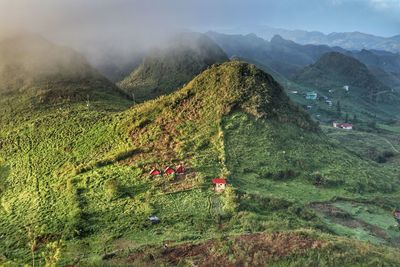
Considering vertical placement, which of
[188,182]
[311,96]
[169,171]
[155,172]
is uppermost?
[169,171]

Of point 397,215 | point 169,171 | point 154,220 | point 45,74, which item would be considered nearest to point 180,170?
point 169,171

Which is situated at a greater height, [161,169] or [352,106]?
[161,169]

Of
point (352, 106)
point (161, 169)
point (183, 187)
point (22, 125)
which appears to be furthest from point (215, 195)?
point (352, 106)

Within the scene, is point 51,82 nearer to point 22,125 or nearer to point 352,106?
point 22,125

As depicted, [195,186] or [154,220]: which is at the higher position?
[195,186]

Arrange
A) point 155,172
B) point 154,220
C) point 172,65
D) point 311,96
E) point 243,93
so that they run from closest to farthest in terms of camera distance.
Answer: point 154,220, point 155,172, point 243,93, point 172,65, point 311,96

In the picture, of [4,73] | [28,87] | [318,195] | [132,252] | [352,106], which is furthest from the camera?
[352,106]

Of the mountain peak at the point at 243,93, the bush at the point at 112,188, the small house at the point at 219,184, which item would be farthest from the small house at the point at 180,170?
the mountain peak at the point at 243,93

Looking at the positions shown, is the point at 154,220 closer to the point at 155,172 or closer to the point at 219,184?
the point at 219,184
